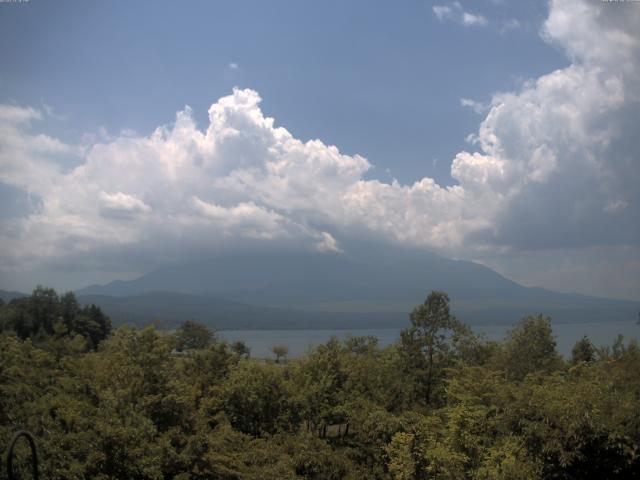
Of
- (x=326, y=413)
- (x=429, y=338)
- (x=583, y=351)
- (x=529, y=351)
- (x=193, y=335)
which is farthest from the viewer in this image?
(x=193, y=335)

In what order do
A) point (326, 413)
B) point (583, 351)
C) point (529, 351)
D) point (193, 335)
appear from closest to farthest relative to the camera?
1. point (326, 413)
2. point (529, 351)
3. point (583, 351)
4. point (193, 335)

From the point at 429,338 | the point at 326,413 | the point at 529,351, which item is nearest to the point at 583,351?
the point at 529,351

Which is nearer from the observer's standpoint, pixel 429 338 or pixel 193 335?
pixel 429 338

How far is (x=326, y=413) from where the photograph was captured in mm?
30578

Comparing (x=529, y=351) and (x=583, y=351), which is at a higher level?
(x=529, y=351)

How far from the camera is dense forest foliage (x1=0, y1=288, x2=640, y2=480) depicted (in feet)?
65.8

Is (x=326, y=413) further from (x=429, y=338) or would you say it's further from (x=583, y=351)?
(x=583, y=351)

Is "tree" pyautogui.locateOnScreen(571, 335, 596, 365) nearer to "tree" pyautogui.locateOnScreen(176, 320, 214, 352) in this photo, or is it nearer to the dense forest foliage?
the dense forest foliage

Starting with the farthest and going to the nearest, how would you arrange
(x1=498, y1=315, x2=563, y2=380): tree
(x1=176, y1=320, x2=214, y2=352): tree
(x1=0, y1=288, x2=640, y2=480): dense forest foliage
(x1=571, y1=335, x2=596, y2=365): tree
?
(x1=176, y1=320, x2=214, y2=352): tree, (x1=571, y1=335, x2=596, y2=365): tree, (x1=498, y1=315, x2=563, y2=380): tree, (x1=0, y1=288, x2=640, y2=480): dense forest foliage

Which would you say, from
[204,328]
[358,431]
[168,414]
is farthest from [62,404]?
[204,328]

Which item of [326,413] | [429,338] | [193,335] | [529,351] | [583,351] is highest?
[429,338]

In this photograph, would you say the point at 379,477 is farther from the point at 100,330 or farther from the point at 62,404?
the point at 100,330

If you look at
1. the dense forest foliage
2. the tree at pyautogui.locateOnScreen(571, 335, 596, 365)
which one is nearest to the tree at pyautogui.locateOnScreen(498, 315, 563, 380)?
the dense forest foliage

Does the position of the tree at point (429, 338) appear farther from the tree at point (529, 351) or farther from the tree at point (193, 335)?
the tree at point (193, 335)
